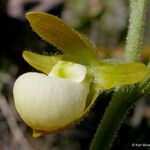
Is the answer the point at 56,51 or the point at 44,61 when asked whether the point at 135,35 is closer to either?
the point at 44,61

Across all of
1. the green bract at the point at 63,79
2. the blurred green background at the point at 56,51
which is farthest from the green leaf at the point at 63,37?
the blurred green background at the point at 56,51

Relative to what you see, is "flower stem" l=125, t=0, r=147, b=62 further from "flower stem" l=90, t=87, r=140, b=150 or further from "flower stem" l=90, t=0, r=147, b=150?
"flower stem" l=90, t=87, r=140, b=150

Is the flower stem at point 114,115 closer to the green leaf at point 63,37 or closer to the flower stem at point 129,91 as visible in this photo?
the flower stem at point 129,91

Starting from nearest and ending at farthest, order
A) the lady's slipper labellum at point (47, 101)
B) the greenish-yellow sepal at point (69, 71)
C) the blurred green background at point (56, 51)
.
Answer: the lady's slipper labellum at point (47, 101) < the greenish-yellow sepal at point (69, 71) < the blurred green background at point (56, 51)

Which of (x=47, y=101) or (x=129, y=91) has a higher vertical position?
(x=47, y=101)

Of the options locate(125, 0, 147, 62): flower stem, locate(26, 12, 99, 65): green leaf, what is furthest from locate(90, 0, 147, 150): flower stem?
locate(26, 12, 99, 65): green leaf

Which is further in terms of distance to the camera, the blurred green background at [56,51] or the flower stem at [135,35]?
the blurred green background at [56,51]

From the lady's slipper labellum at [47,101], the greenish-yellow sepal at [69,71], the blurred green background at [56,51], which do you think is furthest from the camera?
the blurred green background at [56,51]

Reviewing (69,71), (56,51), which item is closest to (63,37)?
(69,71)
